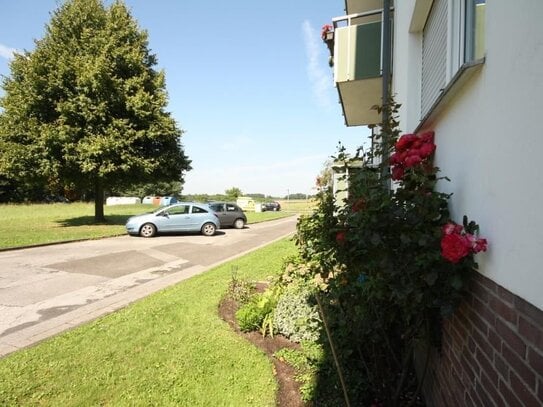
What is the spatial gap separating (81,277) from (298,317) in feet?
18.7

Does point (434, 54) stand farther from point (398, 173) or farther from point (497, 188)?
point (497, 188)

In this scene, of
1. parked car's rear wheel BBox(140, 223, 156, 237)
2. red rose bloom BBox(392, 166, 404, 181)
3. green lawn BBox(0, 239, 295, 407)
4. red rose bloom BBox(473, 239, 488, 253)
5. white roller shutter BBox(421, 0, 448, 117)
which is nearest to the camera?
red rose bloom BBox(473, 239, 488, 253)

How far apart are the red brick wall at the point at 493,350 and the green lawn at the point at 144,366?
5.70 ft

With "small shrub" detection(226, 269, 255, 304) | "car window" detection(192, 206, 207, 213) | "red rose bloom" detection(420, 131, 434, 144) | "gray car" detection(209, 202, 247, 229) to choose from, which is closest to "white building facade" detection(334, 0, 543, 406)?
"red rose bloom" detection(420, 131, 434, 144)

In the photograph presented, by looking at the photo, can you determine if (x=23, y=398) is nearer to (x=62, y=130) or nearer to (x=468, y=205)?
(x=468, y=205)

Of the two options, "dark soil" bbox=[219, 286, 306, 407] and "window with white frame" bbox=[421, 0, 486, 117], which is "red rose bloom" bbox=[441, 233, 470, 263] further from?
"dark soil" bbox=[219, 286, 306, 407]

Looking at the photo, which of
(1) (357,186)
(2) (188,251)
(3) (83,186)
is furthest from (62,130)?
(1) (357,186)

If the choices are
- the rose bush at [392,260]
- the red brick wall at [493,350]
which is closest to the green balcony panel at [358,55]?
the rose bush at [392,260]

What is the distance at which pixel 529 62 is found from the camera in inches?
53.2

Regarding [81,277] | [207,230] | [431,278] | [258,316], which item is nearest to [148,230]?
[207,230]

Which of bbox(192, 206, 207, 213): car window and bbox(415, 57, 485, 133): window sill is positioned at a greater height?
bbox(415, 57, 485, 133): window sill

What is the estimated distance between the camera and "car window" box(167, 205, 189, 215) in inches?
684

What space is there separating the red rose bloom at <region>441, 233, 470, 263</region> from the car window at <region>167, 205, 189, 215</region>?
53.9 ft

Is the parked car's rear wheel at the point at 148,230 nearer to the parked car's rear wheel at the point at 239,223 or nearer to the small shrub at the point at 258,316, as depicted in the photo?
the parked car's rear wheel at the point at 239,223
